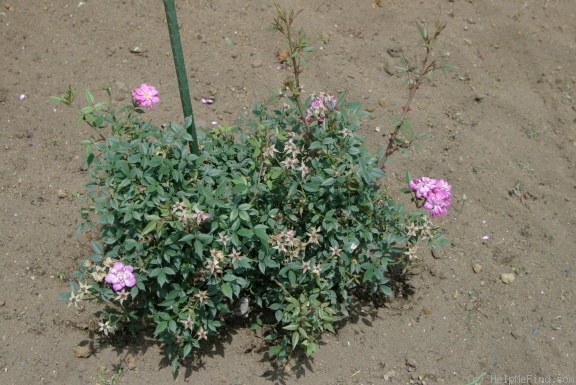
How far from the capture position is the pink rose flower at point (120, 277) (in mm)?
2176

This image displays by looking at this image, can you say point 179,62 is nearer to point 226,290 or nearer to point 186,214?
point 186,214

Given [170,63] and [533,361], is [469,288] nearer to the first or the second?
[533,361]

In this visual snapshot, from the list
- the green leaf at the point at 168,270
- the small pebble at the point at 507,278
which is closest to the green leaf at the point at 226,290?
the green leaf at the point at 168,270

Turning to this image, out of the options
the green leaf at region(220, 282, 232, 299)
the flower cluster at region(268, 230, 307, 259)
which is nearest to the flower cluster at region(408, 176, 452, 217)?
the flower cluster at region(268, 230, 307, 259)

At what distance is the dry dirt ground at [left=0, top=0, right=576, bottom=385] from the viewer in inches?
106

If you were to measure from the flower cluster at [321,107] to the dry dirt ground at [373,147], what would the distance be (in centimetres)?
104

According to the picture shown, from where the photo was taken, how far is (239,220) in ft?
7.10

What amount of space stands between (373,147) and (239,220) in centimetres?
153

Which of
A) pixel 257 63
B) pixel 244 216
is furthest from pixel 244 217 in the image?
pixel 257 63

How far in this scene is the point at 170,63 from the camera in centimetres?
374

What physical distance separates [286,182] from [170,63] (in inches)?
68.6

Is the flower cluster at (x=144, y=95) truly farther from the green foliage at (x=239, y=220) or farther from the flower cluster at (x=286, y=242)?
the flower cluster at (x=286, y=242)

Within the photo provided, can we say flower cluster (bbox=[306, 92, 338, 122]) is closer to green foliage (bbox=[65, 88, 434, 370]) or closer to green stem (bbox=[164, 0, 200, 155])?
green foliage (bbox=[65, 88, 434, 370])

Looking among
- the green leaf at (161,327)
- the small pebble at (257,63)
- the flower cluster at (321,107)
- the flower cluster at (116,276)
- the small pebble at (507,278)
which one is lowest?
the green leaf at (161,327)
